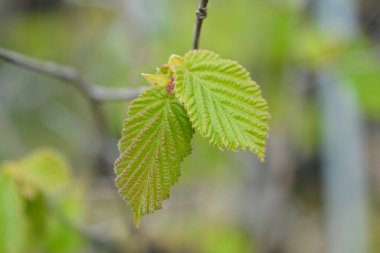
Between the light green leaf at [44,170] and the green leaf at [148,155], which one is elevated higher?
the green leaf at [148,155]

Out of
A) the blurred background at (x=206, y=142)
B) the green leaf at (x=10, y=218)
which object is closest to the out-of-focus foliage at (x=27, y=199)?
the green leaf at (x=10, y=218)

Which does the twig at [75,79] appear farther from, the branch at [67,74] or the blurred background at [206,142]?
the blurred background at [206,142]

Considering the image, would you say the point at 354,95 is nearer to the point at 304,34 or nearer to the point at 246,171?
the point at 304,34

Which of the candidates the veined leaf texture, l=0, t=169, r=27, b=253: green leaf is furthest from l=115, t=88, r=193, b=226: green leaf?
l=0, t=169, r=27, b=253: green leaf

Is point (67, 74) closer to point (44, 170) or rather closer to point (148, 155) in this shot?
point (44, 170)

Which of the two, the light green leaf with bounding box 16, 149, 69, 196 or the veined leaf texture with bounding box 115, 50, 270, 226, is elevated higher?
the veined leaf texture with bounding box 115, 50, 270, 226

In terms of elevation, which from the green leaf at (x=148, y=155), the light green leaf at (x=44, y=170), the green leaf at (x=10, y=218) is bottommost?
the green leaf at (x=10, y=218)

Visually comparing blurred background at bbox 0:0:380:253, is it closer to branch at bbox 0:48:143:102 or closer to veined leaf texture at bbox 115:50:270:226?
branch at bbox 0:48:143:102
